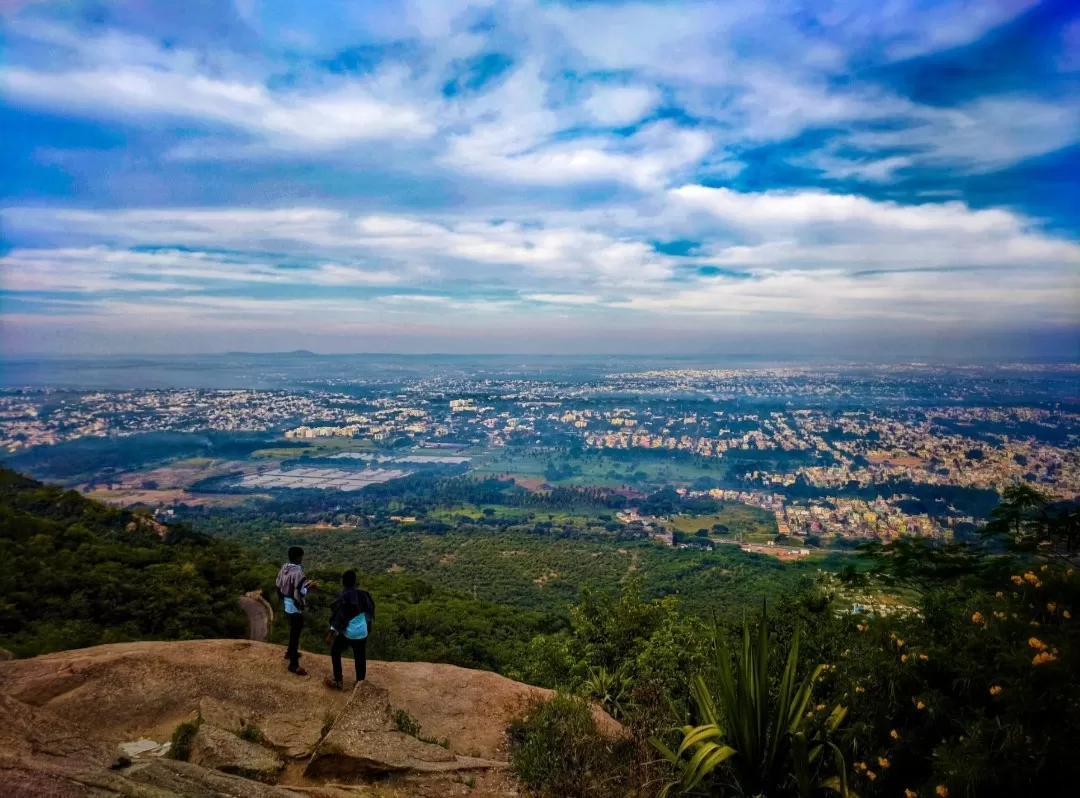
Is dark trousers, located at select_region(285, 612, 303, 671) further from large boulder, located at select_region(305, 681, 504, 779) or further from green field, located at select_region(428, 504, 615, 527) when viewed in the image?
green field, located at select_region(428, 504, 615, 527)

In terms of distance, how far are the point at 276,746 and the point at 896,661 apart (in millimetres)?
4855

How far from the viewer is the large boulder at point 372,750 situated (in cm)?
454

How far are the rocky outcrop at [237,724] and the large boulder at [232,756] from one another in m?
0.01

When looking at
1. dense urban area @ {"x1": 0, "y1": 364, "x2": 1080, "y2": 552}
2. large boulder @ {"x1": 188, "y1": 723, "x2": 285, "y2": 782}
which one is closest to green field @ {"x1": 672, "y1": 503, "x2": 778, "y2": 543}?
dense urban area @ {"x1": 0, "y1": 364, "x2": 1080, "y2": 552}

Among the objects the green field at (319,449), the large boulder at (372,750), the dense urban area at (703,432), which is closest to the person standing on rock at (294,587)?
the large boulder at (372,750)

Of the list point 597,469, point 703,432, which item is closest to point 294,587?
point 597,469

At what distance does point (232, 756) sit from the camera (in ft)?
14.9

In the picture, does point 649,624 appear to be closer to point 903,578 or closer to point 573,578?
point 903,578

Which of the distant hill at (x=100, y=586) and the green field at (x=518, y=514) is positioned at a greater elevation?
the distant hill at (x=100, y=586)

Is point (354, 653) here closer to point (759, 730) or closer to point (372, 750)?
point (372, 750)

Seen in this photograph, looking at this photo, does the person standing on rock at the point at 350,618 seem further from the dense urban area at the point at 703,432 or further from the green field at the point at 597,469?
the green field at the point at 597,469

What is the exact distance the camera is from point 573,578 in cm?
2698

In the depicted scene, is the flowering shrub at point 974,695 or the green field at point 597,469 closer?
the flowering shrub at point 974,695

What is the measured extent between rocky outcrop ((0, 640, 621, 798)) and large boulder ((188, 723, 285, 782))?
0.04 ft
